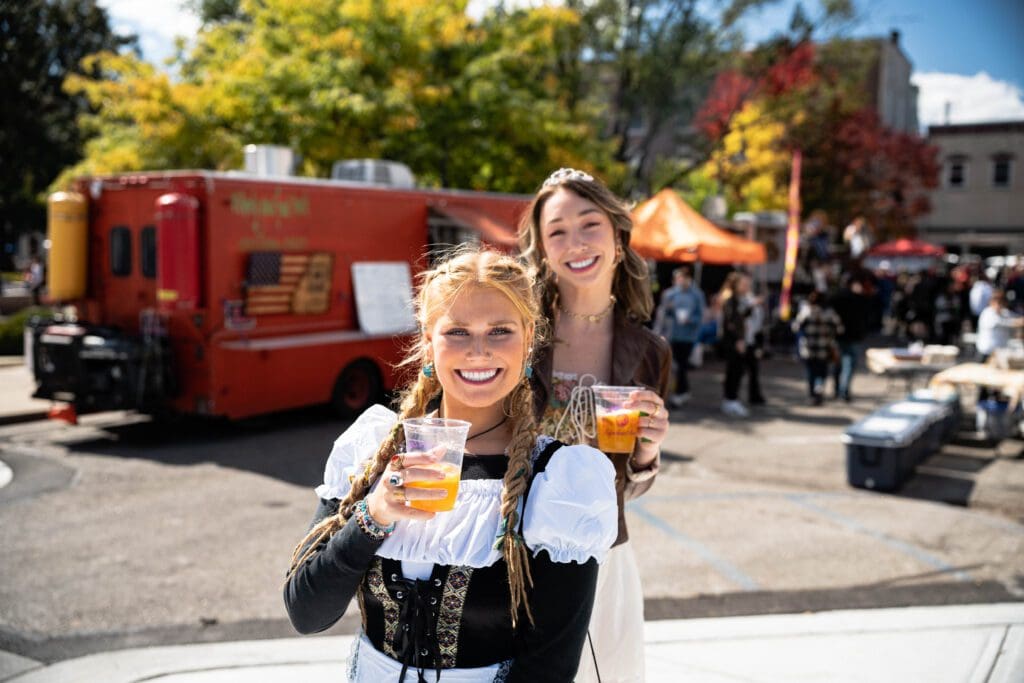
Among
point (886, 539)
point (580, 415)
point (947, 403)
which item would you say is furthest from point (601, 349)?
point (947, 403)

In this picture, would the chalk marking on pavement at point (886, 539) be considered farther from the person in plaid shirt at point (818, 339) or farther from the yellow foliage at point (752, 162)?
the yellow foliage at point (752, 162)

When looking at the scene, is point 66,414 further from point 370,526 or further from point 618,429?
point 370,526

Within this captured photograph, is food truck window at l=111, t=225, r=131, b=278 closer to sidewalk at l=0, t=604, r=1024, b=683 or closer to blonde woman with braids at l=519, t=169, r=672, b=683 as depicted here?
sidewalk at l=0, t=604, r=1024, b=683

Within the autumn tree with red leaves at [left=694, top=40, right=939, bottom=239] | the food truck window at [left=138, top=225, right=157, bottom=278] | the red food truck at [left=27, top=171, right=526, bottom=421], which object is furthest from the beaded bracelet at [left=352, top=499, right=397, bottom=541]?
the autumn tree with red leaves at [left=694, top=40, right=939, bottom=239]

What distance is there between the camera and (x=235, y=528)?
21.5 ft

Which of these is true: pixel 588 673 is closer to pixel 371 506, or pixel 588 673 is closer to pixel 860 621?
pixel 371 506

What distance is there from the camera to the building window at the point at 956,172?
37.3 metres

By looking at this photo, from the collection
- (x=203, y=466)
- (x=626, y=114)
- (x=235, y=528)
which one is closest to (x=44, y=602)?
(x=235, y=528)

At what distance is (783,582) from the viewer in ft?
18.4

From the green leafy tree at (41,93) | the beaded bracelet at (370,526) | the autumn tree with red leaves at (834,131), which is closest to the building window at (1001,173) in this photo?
the autumn tree with red leaves at (834,131)

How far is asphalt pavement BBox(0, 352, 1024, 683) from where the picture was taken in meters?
4.08

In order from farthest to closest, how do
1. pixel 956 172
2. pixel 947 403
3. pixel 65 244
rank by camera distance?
pixel 956 172 < pixel 65 244 < pixel 947 403

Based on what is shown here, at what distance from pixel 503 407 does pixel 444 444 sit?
0.31 meters

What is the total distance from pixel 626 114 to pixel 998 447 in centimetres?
1475
